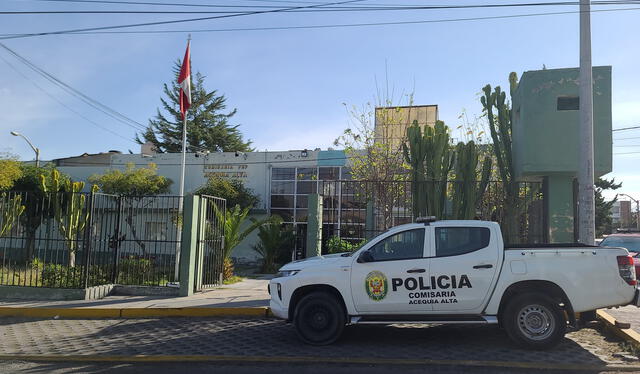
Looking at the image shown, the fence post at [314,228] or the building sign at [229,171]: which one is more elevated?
the building sign at [229,171]

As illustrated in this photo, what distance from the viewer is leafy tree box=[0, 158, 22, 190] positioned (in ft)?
64.0

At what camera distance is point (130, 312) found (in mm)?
9562

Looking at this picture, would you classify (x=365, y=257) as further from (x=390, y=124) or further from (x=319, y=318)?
(x=390, y=124)

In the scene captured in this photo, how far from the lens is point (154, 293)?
38.1 ft

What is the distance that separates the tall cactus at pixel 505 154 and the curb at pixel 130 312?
643cm

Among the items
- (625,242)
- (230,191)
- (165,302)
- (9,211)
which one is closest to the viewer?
(165,302)

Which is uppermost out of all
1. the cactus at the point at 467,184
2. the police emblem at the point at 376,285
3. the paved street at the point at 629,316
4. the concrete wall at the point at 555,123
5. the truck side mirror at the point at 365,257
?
the concrete wall at the point at 555,123

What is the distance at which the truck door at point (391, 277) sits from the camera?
6930mm

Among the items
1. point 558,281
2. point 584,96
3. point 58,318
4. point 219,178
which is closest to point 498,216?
point 584,96

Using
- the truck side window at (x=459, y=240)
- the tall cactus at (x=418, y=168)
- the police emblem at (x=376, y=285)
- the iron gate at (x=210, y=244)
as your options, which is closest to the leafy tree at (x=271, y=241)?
the iron gate at (x=210, y=244)

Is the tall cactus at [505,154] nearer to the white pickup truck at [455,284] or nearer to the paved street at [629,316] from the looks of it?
the paved street at [629,316]

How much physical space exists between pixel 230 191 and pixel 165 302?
14.8m

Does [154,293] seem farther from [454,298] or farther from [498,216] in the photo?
[498,216]

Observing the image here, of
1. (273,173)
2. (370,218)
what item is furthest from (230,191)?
(370,218)
